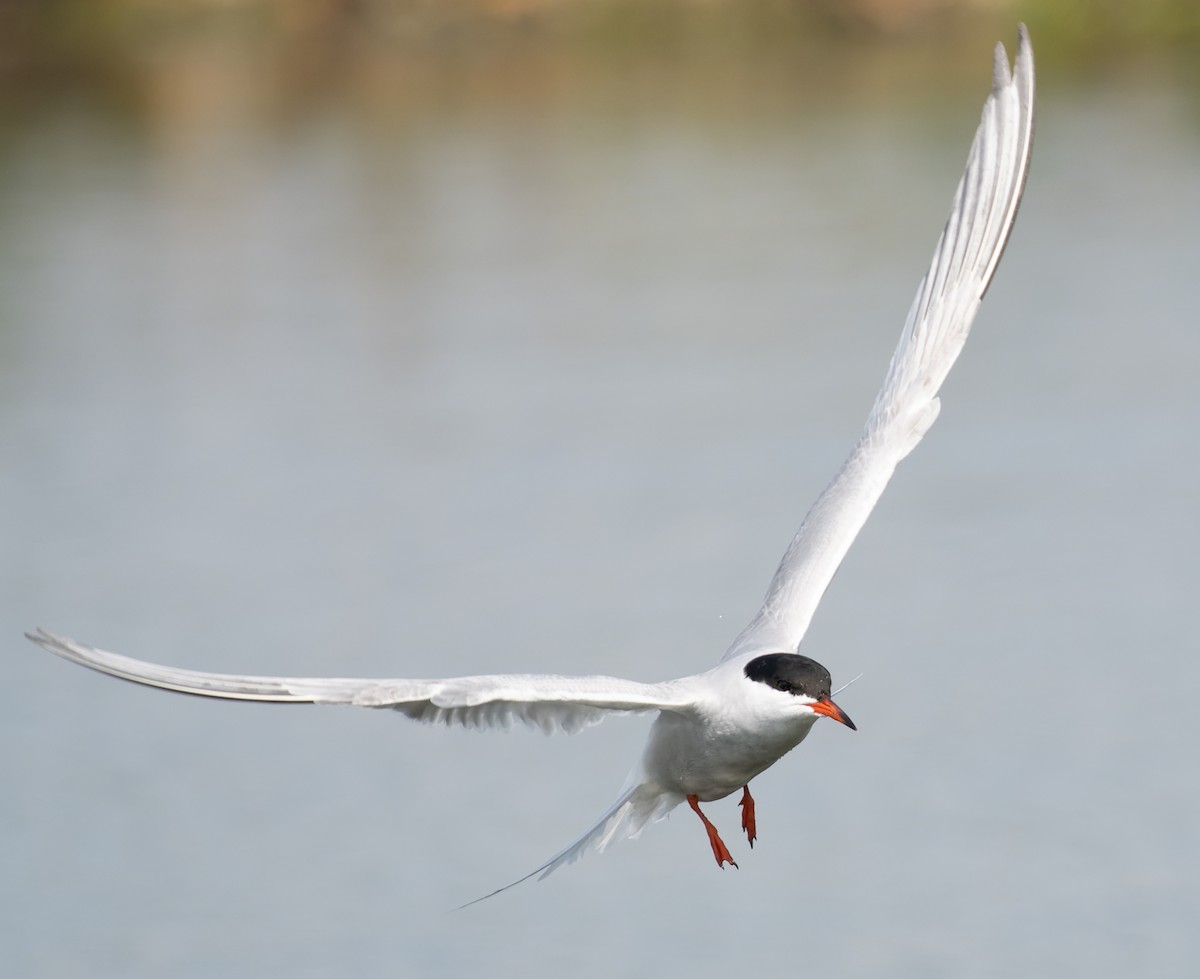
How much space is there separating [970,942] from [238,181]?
2087 centimetres

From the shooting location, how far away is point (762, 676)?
6.66 meters

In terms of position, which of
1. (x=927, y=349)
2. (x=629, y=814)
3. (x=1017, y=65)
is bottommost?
(x=629, y=814)

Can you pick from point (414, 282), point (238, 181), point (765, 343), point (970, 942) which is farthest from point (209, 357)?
point (970, 942)

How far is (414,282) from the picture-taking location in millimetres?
24906

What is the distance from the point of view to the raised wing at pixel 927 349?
7637mm

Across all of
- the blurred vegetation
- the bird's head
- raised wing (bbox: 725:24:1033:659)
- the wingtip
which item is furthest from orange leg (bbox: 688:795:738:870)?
the blurred vegetation

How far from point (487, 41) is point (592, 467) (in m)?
21.9

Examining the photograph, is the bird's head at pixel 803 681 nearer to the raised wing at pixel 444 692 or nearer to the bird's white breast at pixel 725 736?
the bird's white breast at pixel 725 736

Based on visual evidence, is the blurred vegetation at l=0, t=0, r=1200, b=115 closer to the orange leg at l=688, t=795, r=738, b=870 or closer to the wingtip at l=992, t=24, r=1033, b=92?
the wingtip at l=992, t=24, r=1033, b=92

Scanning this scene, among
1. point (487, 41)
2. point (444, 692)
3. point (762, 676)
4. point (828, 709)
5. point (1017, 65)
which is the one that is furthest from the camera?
point (487, 41)

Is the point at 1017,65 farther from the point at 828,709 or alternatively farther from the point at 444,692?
the point at 444,692

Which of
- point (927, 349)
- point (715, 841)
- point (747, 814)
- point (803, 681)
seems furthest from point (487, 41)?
point (803, 681)

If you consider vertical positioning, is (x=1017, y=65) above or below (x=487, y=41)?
below

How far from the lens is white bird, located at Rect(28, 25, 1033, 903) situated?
6.20 meters
